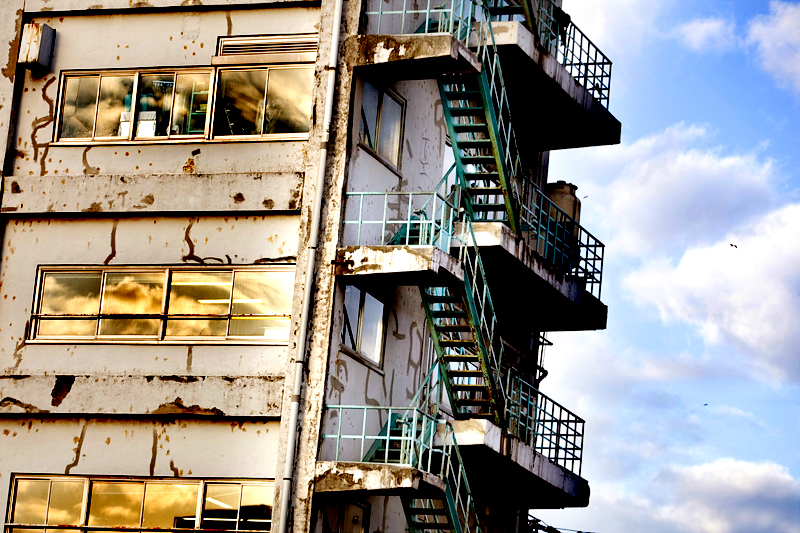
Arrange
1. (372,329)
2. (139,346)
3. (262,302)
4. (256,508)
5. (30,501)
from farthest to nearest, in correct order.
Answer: (372,329) < (139,346) < (262,302) < (30,501) < (256,508)

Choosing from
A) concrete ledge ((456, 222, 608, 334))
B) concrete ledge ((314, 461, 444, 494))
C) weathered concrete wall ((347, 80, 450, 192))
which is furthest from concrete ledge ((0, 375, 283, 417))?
concrete ledge ((456, 222, 608, 334))

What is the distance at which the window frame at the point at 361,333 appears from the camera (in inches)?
883

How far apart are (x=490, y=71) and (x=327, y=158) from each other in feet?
12.2

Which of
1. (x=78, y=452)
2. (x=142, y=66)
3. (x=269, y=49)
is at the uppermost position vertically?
(x=269, y=49)

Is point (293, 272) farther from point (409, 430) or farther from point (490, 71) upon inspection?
point (490, 71)

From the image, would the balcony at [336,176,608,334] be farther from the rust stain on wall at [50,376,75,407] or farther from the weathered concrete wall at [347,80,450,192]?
the rust stain on wall at [50,376,75,407]

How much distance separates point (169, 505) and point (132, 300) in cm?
357

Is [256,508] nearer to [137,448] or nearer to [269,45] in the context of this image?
[137,448]

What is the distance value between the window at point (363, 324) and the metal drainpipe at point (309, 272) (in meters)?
0.86

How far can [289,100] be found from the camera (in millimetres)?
23391

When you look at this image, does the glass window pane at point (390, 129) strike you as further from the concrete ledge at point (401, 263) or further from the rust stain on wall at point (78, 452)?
the rust stain on wall at point (78, 452)

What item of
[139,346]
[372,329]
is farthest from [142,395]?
[372,329]

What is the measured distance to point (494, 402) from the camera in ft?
77.3

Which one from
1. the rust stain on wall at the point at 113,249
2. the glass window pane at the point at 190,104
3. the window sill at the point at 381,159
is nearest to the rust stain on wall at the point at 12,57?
the glass window pane at the point at 190,104
